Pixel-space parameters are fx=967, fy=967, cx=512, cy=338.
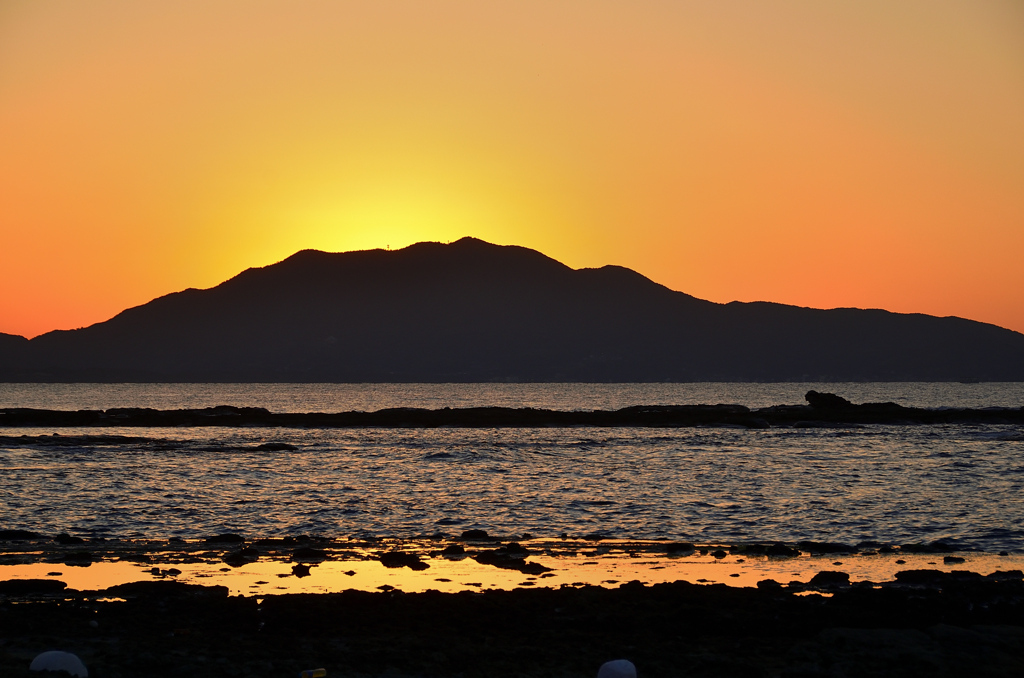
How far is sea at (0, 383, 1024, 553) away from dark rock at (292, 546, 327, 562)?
2.91 m

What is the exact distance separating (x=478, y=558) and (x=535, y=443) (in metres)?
45.5

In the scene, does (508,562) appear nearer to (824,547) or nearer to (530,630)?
(530,630)

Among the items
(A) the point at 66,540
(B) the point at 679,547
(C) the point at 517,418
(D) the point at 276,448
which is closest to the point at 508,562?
(B) the point at 679,547

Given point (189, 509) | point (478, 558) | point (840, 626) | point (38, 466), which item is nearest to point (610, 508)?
point (478, 558)

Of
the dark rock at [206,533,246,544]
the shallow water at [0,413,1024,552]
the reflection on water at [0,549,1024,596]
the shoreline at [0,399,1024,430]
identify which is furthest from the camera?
the shoreline at [0,399,1024,430]

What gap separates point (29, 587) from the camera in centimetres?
1844

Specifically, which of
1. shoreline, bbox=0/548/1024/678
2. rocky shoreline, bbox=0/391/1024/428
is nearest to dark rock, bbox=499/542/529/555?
shoreline, bbox=0/548/1024/678

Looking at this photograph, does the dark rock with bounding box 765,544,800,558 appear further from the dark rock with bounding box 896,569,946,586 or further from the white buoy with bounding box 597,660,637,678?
the white buoy with bounding box 597,660,637,678

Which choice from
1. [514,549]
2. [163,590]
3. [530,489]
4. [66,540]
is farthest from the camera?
[530,489]

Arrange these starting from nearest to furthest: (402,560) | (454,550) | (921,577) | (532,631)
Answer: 1. (532,631)
2. (921,577)
3. (402,560)
4. (454,550)

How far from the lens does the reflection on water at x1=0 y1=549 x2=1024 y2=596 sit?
1955cm

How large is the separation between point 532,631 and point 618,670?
362 centimetres

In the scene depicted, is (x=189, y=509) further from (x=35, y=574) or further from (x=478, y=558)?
(x=478, y=558)

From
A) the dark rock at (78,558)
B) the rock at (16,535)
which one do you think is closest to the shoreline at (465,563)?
the dark rock at (78,558)
